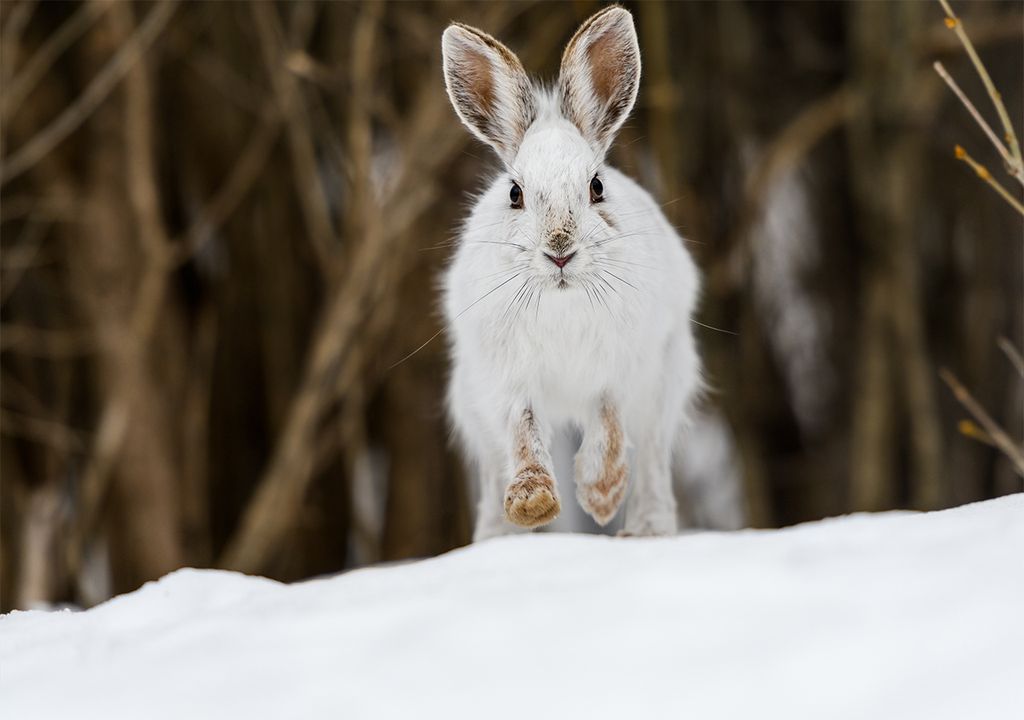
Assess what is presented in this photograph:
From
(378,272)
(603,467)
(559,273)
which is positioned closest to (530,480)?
(603,467)

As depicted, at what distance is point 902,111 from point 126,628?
5333 millimetres

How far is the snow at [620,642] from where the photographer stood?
7.13ft

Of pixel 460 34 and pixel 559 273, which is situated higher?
pixel 460 34

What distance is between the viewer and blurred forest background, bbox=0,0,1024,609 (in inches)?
248

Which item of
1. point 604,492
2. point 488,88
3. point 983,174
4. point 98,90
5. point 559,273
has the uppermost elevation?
point 98,90

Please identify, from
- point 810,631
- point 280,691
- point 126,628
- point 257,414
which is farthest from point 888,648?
point 257,414

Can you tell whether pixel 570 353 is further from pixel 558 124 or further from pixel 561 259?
pixel 558 124

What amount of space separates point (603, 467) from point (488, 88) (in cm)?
87

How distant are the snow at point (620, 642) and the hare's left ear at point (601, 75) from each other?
0.96 meters

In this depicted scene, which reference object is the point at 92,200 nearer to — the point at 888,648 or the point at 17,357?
the point at 17,357

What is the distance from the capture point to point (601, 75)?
283cm

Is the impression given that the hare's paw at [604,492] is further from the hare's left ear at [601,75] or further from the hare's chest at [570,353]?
the hare's left ear at [601,75]

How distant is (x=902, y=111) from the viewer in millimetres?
6914

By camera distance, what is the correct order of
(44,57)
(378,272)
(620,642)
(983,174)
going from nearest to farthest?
(620,642) < (983,174) < (44,57) < (378,272)
